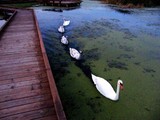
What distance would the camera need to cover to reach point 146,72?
702 centimetres

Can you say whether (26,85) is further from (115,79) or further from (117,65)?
(117,65)

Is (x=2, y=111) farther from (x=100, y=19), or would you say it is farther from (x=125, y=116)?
(x=100, y=19)

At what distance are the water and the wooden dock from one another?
1.06m

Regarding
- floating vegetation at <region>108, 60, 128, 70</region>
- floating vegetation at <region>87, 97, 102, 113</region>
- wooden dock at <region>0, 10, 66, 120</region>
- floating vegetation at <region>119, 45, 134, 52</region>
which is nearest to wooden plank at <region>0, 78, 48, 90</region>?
wooden dock at <region>0, 10, 66, 120</region>

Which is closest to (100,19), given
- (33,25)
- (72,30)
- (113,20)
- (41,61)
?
(113,20)

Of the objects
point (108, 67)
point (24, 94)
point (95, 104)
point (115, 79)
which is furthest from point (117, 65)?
point (24, 94)

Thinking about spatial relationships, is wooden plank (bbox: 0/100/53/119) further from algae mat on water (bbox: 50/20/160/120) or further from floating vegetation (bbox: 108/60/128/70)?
floating vegetation (bbox: 108/60/128/70)

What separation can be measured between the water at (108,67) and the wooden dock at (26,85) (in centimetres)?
106

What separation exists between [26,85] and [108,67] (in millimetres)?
3726

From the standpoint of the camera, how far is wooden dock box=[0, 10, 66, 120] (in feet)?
11.6

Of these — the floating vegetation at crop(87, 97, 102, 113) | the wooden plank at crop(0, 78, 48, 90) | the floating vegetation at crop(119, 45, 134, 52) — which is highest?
the wooden plank at crop(0, 78, 48, 90)

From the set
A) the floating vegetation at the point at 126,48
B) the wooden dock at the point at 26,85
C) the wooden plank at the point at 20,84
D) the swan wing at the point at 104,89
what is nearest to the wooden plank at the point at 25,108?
the wooden dock at the point at 26,85

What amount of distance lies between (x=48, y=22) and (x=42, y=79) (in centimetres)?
969

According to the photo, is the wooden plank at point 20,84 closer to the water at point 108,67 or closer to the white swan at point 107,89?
the water at point 108,67
